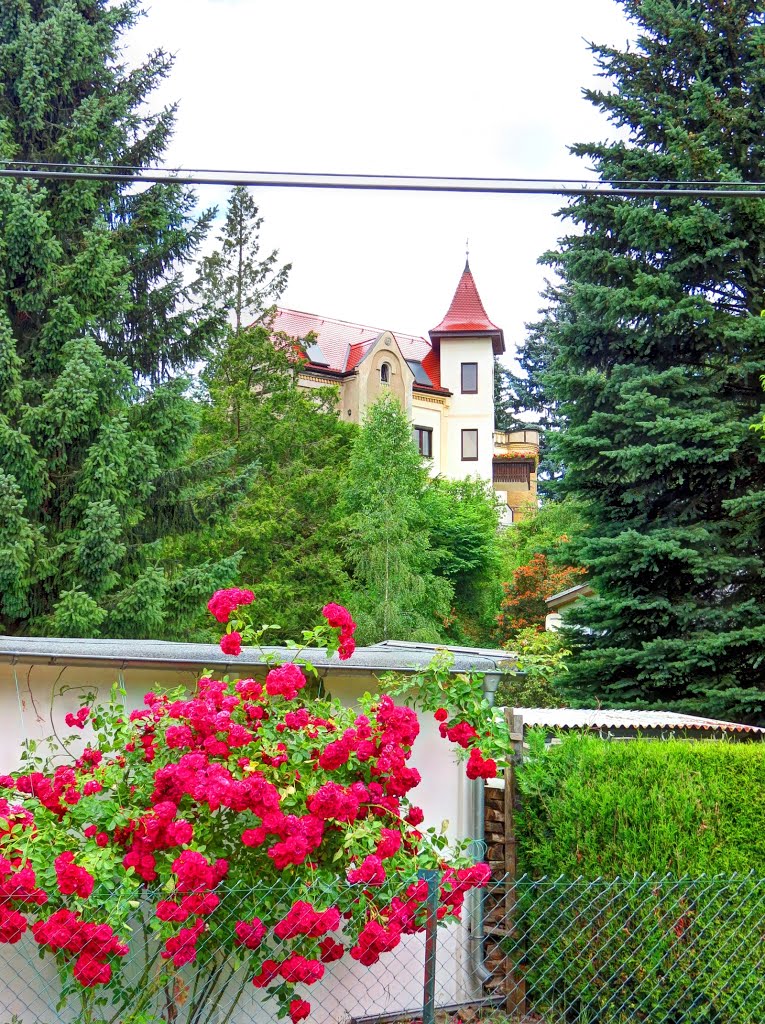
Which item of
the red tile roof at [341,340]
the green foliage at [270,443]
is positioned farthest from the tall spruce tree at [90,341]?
the red tile roof at [341,340]

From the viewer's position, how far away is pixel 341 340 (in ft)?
141

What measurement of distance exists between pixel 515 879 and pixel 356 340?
3881 cm

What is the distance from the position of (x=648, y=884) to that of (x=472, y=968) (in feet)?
5.59

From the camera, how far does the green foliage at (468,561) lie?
31.8 meters

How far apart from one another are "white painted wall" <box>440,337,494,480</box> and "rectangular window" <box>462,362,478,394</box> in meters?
0.14

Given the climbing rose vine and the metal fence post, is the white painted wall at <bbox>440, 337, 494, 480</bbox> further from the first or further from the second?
the metal fence post

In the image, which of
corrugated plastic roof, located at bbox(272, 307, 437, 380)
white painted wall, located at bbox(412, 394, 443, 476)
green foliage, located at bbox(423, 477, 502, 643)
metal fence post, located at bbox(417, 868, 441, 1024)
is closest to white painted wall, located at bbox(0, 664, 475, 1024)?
metal fence post, located at bbox(417, 868, 441, 1024)

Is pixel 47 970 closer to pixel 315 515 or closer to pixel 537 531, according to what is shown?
pixel 315 515

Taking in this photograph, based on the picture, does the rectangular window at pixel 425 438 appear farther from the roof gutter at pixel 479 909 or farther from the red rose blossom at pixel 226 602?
the red rose blossom at pixel 226 602

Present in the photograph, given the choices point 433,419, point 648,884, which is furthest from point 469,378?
point 648,884

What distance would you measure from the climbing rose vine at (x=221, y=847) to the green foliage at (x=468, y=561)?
26.3 metres

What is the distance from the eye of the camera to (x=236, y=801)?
4348 mm

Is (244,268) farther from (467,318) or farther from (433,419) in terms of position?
(467,318)

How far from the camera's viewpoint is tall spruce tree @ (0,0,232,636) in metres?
13.9
